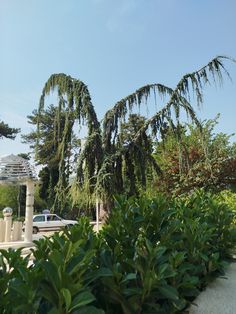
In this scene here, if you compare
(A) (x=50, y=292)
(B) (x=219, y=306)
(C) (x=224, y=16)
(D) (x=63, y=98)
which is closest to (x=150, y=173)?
(D) (x=63, y=98)

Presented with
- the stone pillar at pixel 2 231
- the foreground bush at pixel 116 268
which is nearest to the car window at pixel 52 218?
the stone pillar at pixel 2 231

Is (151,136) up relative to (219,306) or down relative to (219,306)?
up

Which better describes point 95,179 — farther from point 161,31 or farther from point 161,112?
point 161,31

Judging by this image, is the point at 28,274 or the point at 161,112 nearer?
the point at 28,274

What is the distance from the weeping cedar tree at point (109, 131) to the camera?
23.6 ft

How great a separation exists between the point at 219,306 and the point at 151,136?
16.5ft

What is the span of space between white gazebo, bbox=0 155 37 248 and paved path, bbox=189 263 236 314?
1019 centimetres

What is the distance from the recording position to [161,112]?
7641 mm

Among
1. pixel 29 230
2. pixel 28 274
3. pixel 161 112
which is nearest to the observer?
pixel 28 274

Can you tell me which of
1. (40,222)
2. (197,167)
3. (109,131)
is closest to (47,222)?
(40,222)

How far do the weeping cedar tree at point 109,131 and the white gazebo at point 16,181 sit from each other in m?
5.95

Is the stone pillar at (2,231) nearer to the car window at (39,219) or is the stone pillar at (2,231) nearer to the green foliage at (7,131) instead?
the car window at (39,219)

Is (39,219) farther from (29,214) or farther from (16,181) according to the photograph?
(29,214)

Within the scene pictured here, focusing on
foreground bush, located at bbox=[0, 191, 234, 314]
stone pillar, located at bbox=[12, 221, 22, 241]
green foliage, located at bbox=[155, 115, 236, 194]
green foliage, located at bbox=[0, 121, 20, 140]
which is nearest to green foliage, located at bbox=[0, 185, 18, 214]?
green foliage, located at bbox=[0, 121, 20, 140]
